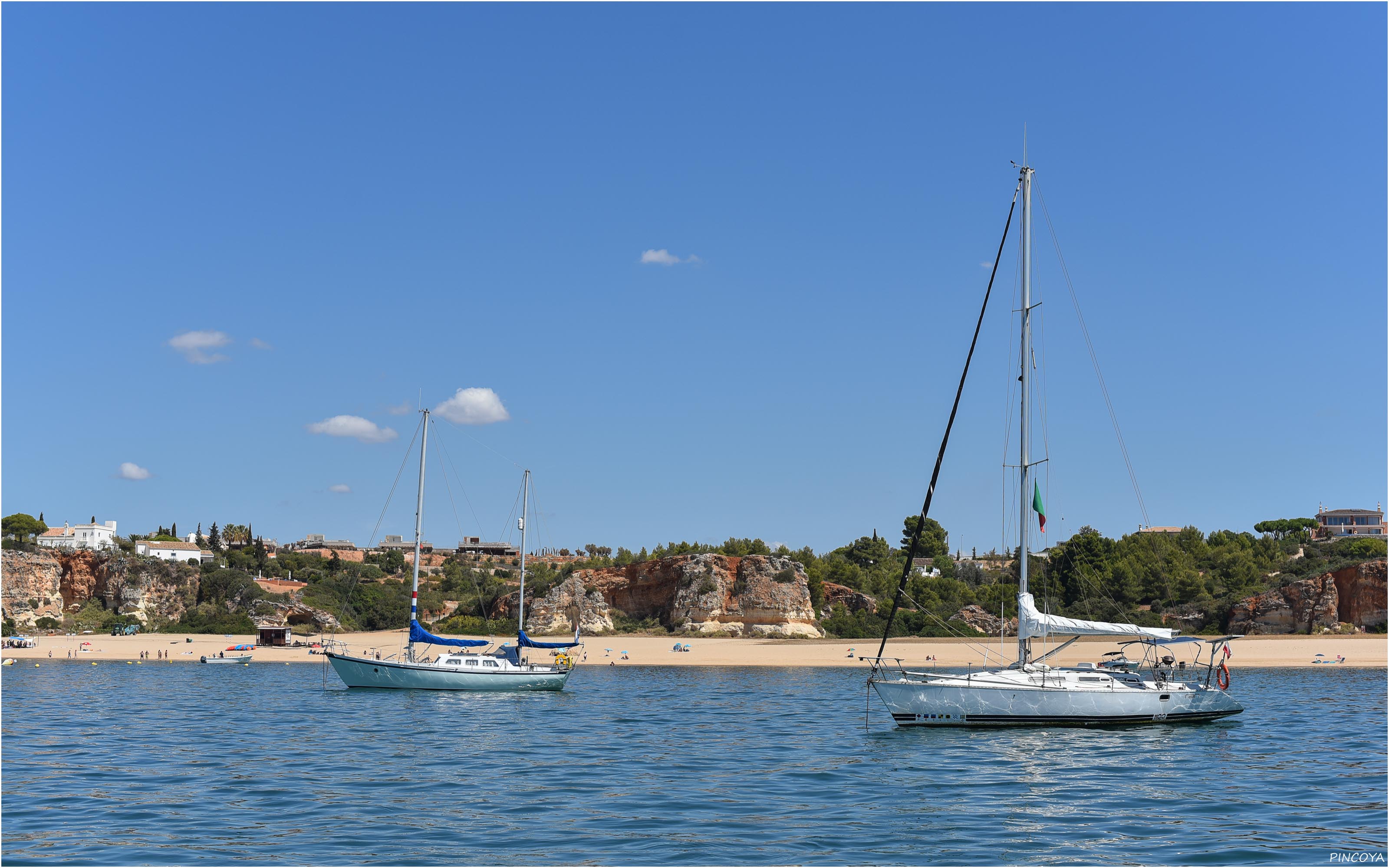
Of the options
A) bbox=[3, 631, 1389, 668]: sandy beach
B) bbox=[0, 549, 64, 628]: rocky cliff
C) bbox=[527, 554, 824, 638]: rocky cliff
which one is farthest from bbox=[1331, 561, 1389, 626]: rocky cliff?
bbox=[0, 549, 64, 628]: rocky cliff

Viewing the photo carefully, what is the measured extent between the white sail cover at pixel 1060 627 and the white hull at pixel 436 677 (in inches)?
852

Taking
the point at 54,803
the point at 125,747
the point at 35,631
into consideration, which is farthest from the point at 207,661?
the point at 54,803

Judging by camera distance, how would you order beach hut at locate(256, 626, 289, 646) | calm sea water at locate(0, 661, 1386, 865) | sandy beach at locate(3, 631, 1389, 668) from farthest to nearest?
beach hut at locate(256, 626, 289, 646) → sandy beach at locate(3, 631, 1389, 668) → calm sea water at locate(0, 661, 1386, 865)

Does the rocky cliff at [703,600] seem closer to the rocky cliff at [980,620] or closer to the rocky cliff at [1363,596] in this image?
the rocky cliff at [980,620]

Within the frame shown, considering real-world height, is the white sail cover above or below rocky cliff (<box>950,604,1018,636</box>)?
above

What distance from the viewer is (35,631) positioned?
83938 mm

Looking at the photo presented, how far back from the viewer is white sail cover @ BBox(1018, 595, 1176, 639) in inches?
1212

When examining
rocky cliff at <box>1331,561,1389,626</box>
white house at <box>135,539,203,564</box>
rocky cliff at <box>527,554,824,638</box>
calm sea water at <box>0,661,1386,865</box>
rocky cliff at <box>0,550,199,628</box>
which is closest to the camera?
calm sea water at <box>0,661,1386,865</box>

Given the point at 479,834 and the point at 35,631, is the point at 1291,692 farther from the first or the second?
the point at 35,631

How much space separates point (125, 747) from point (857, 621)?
215ft

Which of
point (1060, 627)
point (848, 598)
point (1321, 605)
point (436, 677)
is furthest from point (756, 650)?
point (1060, 627)

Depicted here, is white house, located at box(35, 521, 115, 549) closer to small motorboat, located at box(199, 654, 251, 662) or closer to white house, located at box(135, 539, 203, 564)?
white house, located at box(135, 539, 203, 564)

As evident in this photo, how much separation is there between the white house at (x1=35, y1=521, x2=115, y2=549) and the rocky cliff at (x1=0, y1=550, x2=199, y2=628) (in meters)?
49.5

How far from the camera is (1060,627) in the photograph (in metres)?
30.8
